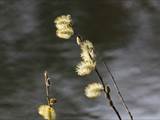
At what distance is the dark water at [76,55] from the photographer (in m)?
4.11

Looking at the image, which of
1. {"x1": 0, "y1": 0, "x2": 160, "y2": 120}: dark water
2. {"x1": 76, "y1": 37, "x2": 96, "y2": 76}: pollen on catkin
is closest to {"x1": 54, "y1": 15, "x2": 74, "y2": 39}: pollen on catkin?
{"x1": 76, "y1": 37, "x2": 96, "y2": 76}: pollen on catkin

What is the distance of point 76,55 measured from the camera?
192 inches

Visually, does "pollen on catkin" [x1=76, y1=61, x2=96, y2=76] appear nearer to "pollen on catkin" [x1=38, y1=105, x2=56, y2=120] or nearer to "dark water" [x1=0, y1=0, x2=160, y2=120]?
"pollen on catkin" [x1=38, y1=105, x2=56, y2=120]

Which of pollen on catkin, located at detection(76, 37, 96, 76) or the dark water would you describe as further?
the dark water

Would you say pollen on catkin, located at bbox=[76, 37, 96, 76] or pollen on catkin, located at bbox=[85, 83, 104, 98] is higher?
pollen on catkin, located at bbox=[76, 37, 96, 76]

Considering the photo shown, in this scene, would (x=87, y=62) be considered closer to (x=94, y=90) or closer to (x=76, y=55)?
(x=94, y=90)

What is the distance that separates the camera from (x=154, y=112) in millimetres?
3943

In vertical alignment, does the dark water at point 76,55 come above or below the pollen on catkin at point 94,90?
above

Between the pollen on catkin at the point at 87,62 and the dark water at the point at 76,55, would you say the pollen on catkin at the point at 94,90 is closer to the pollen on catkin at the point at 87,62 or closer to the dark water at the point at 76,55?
the pollen on catkin at the point at 87,62

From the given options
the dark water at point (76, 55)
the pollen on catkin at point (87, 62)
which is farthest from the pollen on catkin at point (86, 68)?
the dark water at point (76, 55)

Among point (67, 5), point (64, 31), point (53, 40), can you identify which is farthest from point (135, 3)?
point (64, 31)

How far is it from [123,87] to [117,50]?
0.63m

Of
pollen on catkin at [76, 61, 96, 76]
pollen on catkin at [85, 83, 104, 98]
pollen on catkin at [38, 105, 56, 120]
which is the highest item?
Result: pollen on catkin at [76, 61, 96, 76]

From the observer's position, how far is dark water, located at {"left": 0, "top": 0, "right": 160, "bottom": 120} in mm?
4109
